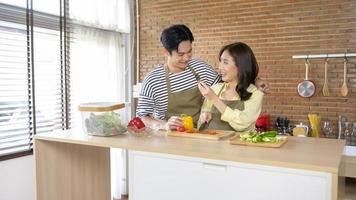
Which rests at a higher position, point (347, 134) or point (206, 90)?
point (206, 90)

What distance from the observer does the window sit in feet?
8.81

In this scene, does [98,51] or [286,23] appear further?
[98,51]

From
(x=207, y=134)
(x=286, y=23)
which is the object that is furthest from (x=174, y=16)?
(x=207, y=134)

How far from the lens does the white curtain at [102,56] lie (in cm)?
332

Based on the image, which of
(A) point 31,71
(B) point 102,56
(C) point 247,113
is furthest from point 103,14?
(C) point 247,113

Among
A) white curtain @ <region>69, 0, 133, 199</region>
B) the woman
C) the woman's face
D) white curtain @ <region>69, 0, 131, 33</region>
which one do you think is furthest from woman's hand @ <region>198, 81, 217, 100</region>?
white curtain @ <region>69, 0, 131, 33</region>

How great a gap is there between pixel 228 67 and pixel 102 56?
83.6 inches

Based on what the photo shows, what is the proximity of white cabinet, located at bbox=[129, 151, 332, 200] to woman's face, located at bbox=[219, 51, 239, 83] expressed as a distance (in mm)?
630

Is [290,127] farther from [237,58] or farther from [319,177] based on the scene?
[319,177]

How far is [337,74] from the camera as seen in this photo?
3100 millimetres

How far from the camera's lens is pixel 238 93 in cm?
181

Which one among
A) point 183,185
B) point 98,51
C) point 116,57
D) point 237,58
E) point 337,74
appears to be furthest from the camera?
point 116,57

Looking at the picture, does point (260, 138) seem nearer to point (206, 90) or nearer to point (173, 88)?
point (206, 90)

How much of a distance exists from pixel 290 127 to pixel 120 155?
1.91 metres
